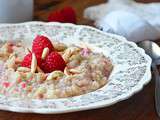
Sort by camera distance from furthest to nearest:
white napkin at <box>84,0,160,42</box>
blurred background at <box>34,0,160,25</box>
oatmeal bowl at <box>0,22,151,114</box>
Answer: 1. blurred background at <box>34,0,160,25</box>
2. white napkin at <box>84,0,160,42</box>
3. oatmeal bowl at <box>0,22,151,114</box>

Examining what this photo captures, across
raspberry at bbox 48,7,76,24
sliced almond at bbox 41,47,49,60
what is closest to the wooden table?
sliced almond at bbox 41,47,49,60

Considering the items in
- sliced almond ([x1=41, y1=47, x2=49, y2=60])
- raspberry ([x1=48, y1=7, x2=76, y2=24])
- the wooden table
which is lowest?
raspberry ([x1=48, y1=7, x2=76, y2=24])

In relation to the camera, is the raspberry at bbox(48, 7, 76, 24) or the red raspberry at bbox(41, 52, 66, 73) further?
the raspberry at bbox(48, 7, 76, 24)

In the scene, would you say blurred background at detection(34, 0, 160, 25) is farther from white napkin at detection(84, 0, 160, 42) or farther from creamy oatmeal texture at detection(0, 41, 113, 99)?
creamy oatmeal texture at detection(0, 41, 113, 99)

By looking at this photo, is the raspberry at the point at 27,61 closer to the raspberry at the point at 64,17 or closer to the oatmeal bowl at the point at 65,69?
the oatmeal bowl at the point at 65,69

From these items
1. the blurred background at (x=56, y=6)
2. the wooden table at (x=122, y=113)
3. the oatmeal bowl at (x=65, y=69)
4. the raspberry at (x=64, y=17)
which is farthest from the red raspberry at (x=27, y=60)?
the blurred background at (x=56, y=6)

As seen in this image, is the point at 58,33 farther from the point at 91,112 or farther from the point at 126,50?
the point at 91,112

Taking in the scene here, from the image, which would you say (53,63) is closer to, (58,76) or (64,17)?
(58,76)

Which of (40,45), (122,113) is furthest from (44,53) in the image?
(122,113)
